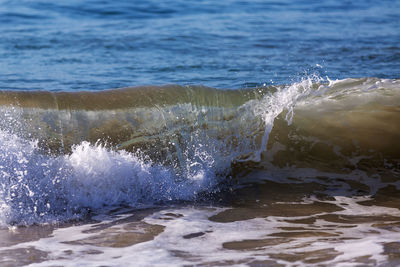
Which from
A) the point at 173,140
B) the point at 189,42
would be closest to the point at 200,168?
the point at 173,140

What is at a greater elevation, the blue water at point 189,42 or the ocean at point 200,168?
the blue water at point 189,42

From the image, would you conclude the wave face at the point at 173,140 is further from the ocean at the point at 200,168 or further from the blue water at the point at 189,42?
the blue water at the point at 189,42

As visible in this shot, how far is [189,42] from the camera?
329 inches

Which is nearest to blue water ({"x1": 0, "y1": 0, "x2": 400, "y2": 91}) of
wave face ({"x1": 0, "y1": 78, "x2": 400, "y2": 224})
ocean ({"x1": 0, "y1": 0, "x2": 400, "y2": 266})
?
ocean ({"x1": 0, "y1": 0, "x2": 400, "y2": 266})

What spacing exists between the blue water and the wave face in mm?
1310

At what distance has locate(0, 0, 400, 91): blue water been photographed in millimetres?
6574

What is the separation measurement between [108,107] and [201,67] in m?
2.70

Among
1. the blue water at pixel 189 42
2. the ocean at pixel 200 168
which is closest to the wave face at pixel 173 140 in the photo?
the ocean at pixel 200 168

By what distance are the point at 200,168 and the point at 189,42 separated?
175 inches

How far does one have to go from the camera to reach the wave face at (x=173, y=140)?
151 inches

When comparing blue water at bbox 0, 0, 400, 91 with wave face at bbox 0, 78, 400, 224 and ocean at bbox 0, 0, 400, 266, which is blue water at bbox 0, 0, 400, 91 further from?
wave face at bbox 0, 78, 400, 224

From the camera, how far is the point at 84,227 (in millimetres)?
3473

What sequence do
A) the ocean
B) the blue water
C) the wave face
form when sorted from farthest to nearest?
the blue water → the wave face → the ocean

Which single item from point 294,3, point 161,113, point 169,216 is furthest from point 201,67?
point 294,3
